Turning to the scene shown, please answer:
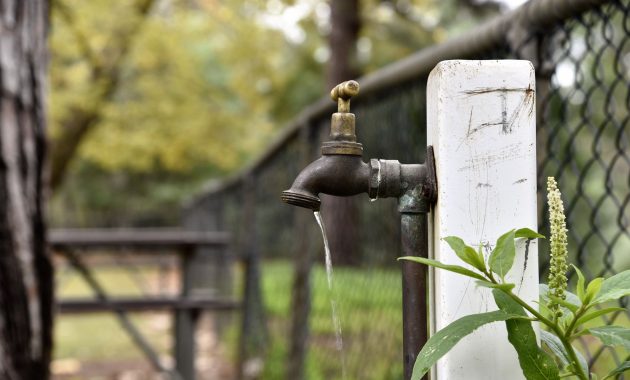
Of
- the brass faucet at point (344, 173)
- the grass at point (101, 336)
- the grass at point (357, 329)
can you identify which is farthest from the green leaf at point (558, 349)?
the grass at point (101, 336)

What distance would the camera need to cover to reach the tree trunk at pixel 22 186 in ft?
8.23

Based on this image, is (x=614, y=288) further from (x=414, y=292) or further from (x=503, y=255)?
(x=414, y=292)

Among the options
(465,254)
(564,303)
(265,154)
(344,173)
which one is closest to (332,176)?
(344,173)

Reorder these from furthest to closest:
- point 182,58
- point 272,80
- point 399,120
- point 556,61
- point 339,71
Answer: point 272,80, point 182,58, point 339,71, point 399,120, point 556,61

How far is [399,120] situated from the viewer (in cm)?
235

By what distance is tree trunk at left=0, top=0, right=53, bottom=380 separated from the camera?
2.51 meters

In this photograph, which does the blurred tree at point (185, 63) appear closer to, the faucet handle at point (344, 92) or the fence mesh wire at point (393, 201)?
the fence mesh wire at point (393, 201)

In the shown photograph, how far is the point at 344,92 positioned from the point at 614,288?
42cm

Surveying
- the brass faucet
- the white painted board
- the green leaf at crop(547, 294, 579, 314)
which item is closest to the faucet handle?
the brass faucet

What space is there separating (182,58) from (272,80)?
240 cm

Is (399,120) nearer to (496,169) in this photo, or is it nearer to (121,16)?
(496,169)

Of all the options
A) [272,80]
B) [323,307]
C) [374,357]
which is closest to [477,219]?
[374,357]

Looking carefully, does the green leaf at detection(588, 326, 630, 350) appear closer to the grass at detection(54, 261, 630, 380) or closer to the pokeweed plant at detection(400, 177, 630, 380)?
the pokeweed plant at detection(400, 177, 630, 380)

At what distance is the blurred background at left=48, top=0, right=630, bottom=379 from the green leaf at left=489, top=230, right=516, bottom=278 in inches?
22.0
